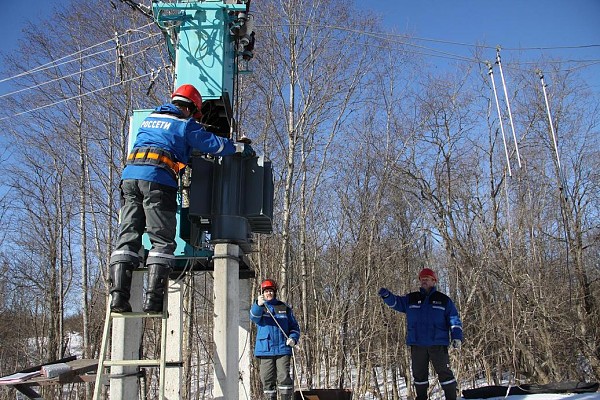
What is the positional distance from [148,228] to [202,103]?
148 cm

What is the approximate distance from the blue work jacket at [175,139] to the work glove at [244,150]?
0.10 metres

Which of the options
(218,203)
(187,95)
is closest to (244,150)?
(218,203)

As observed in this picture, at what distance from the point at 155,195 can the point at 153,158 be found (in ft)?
0.96

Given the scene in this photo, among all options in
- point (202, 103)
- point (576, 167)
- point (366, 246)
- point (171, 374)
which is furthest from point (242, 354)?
point (576, 167)

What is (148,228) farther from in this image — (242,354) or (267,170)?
(242,354)

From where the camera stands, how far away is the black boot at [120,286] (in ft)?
11.9

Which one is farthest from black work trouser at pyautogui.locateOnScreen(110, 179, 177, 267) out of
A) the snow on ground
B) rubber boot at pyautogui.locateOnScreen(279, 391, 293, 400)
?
the snow on ground

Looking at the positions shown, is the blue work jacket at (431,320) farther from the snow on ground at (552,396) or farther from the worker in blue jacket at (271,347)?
the worker in blue jacket at (271,347)

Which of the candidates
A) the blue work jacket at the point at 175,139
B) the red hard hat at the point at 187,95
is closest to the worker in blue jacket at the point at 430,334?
the blue work jacket at the point at 175,139

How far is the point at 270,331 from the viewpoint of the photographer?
6.54 meters

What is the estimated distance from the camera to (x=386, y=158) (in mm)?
17688

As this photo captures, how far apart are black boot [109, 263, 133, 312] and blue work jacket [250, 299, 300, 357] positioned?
9.74 ft

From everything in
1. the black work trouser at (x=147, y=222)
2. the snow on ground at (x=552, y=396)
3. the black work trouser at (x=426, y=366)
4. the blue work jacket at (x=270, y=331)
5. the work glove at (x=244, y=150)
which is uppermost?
the work glove at (x=244, y=150)

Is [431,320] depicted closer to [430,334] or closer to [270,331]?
[430,334]
